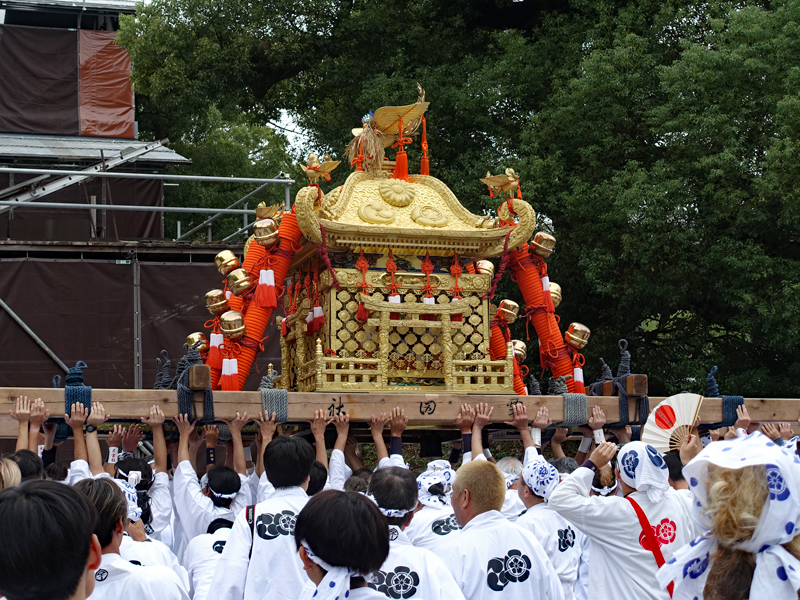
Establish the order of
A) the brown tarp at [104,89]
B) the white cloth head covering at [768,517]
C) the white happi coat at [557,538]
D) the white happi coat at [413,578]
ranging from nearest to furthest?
the white cloth head covering at [768,517] < the white happi coat at [413,578] < the white happi coat at [557,538] < the brown tarp at [104,89]

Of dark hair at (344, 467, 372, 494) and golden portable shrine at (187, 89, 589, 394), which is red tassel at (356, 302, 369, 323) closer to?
golden portable shrine at (187, 89, 589, 394)

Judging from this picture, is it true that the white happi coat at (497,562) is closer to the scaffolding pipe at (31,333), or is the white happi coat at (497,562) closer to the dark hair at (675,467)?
the dark hair at (675,467)

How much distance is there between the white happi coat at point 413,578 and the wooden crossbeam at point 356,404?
10.5ft

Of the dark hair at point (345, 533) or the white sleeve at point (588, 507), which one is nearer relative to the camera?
the dark hair at point (345, 533)

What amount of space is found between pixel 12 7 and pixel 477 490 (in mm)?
18872

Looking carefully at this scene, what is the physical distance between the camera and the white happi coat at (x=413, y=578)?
11.2 feet

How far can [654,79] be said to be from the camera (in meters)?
14.3

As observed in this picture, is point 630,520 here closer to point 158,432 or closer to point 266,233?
point 158,432

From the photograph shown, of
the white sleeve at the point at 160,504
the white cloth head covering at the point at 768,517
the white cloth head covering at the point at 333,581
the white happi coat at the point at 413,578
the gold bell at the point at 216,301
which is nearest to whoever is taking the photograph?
A: the white cloth head covering at the point at 768,517

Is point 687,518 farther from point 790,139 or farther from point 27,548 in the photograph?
point 790,139

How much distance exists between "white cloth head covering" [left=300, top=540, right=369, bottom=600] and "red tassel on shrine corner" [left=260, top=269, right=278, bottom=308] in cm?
567

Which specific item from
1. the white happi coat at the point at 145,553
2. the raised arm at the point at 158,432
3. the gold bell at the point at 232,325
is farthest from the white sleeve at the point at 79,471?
the gold bell at the point at 232,325

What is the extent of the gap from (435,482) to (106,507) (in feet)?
6.97

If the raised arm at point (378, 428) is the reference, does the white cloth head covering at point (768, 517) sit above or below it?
above
